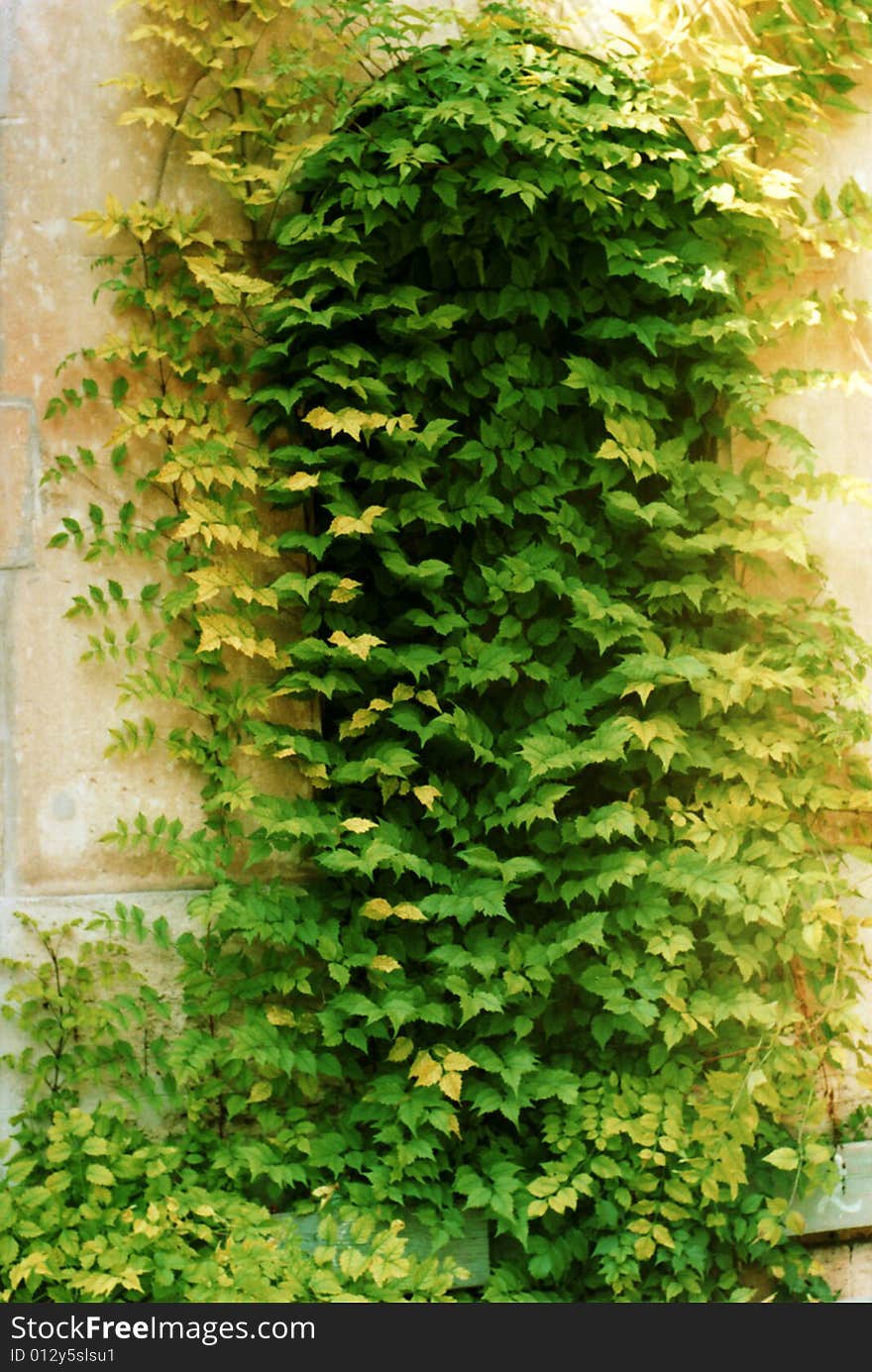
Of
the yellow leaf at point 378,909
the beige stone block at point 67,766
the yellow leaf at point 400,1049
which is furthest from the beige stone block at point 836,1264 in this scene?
the beige stone block at point 67,766

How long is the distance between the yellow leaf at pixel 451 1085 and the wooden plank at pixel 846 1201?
1.18m

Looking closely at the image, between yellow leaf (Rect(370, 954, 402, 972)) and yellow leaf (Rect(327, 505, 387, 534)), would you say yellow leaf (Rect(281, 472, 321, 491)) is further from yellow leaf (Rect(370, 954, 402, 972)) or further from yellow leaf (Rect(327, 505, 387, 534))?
yellow leaf (Rect(370, 954, 402, 972))

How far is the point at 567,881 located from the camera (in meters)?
3.67

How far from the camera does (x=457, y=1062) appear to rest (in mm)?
3502

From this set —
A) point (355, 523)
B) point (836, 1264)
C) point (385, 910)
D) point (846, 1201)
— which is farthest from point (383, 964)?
point (836, 1264)

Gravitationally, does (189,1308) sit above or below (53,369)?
below

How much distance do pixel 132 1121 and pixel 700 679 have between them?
85.6 inches

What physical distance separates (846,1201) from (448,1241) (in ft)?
4.28

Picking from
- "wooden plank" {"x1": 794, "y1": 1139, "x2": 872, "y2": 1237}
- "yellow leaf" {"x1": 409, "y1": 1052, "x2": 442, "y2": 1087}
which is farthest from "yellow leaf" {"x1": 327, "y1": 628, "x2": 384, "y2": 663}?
"wooden plank" {"x1": 794, "y1": 1139, "x2": 872, "y2": 1237}

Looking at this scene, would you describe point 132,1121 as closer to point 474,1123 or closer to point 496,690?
point 474,1123

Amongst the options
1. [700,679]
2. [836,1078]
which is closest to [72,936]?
[700,679]

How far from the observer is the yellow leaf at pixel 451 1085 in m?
3.44

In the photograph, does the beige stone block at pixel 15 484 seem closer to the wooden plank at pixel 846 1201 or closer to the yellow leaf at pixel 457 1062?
the yellow leaf at pixel 457 1062

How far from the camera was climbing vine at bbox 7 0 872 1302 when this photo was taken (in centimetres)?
355
